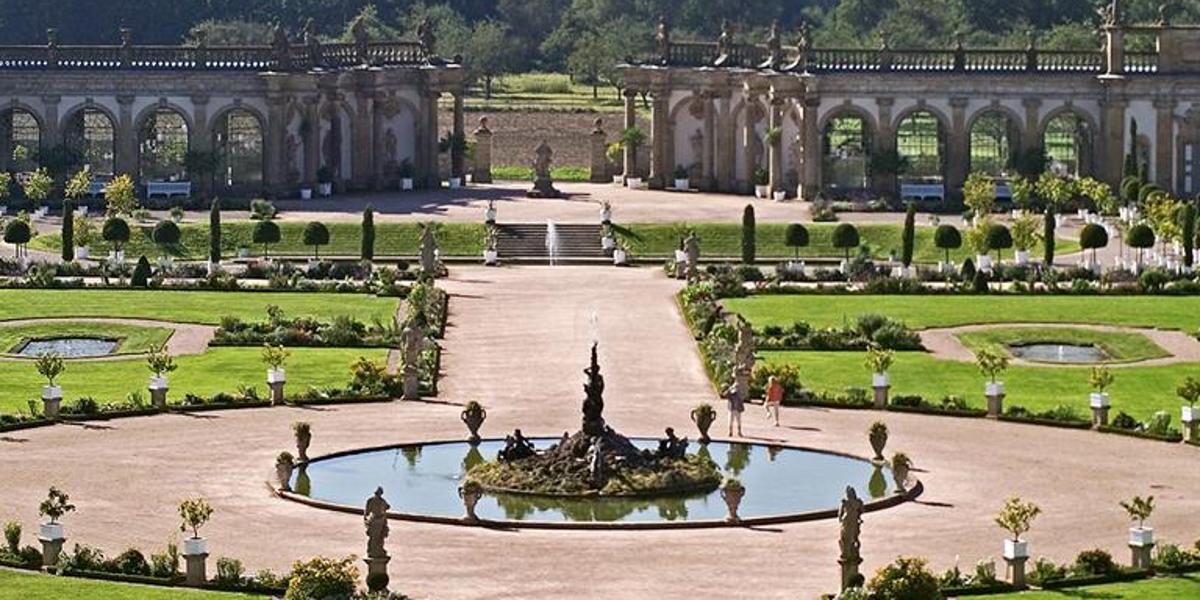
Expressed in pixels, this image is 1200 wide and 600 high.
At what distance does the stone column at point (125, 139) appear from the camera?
129875 mm

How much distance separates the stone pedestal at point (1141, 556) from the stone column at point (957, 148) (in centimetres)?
7150

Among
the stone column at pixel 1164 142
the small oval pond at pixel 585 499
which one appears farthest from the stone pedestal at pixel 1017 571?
the stone column at pixel 1164 142

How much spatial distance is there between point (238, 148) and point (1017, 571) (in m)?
76.5

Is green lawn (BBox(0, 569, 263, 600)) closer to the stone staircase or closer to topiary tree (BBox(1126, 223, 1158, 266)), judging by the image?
the stone staircase

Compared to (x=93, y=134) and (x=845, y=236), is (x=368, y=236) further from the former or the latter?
(x=93, y=134)

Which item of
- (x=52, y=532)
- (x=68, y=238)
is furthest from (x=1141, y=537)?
(x=68, y=238)

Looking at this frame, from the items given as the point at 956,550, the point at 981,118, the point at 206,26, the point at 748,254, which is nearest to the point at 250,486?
the point at 956,550

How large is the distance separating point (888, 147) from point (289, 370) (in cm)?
4930

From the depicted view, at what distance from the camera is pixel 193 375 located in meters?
84.6

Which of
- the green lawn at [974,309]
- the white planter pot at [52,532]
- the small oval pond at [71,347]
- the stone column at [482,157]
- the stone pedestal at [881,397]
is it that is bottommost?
the white planter pot at [52,532]

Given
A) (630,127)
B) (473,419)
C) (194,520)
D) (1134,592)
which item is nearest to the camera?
(1134,592)

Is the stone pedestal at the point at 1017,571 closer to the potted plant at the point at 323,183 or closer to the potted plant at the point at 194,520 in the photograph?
the potted plant at the point at 194,520

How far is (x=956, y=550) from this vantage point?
6109 cm

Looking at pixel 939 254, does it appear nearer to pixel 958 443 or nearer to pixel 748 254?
pixel 748 254
